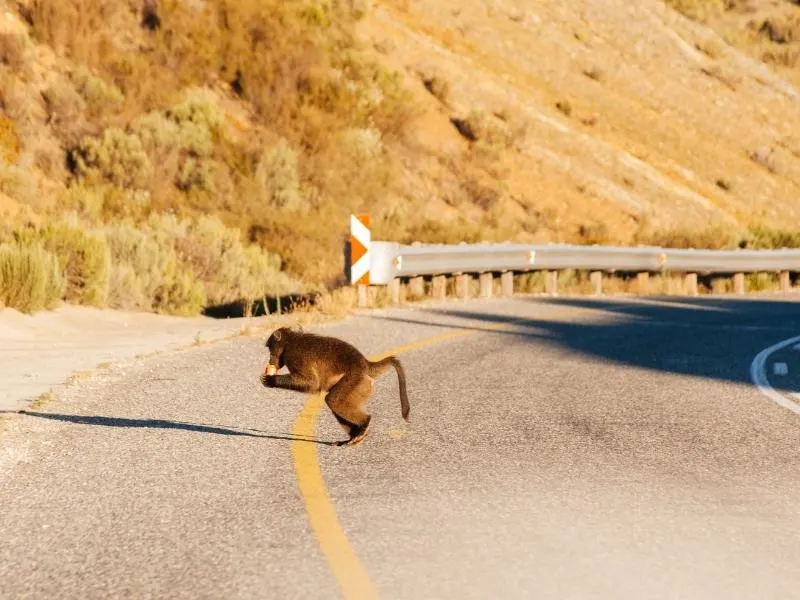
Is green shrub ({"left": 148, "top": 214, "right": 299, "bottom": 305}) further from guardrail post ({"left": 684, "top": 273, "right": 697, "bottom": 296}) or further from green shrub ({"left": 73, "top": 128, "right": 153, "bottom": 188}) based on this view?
guardrail post ({"left": 684, "top": 273, "right": 697, "bottom": 296})

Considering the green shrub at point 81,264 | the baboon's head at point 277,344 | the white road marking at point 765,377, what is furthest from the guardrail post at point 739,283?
the baboon's head at point 277,344

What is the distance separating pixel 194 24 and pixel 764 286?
15.3 metres

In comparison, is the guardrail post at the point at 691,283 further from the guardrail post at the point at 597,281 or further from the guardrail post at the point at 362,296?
the guardrail post at the point at 362,296

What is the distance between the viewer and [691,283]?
3117 centimetres

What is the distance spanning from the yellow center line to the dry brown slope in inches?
1181

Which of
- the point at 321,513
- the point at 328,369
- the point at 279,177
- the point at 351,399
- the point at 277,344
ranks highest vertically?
the point at 279,177

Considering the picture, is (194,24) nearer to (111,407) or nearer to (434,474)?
(111,407)

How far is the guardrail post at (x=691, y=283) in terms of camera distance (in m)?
31.0

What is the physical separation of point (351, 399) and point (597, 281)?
21.0 meters

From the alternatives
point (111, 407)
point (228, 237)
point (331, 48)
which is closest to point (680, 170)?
point (331, 48)

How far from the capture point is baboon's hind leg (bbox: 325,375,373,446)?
850 cm

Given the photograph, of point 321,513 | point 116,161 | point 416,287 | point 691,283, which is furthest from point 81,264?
point 691,283

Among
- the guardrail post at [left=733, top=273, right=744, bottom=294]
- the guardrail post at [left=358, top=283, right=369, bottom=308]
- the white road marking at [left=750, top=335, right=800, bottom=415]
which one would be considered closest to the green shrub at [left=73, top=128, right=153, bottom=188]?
the guardrail post at [left=358, top=283, right=369, bottom=308]

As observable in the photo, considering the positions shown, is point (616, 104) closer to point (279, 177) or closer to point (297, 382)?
point (279, 177)
